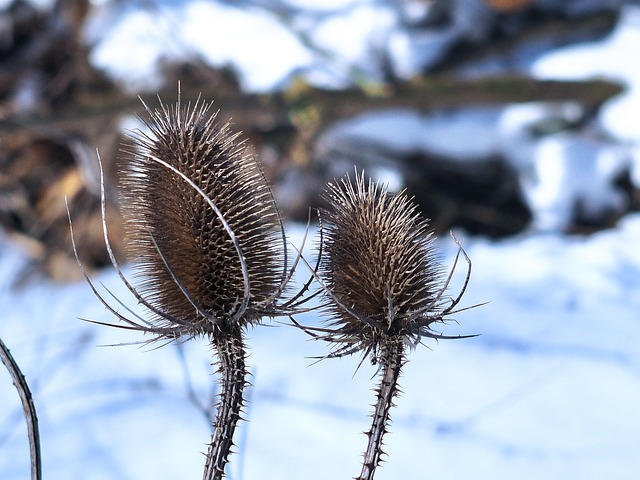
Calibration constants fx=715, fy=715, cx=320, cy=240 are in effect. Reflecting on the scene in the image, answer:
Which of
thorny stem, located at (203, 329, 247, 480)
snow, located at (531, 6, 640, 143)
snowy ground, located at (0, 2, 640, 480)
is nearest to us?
thorny stem, located at (203, 329, 247, 480)

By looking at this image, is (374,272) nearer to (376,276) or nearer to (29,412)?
(376,276)

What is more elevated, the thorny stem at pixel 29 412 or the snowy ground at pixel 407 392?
the snowy ground at pixel 407 392

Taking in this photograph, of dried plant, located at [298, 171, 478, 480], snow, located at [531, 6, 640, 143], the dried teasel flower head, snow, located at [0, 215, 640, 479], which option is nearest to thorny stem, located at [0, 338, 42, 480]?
the dried teasel flower head

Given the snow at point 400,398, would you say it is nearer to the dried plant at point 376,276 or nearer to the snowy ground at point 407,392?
the snowy ground at point 407,392

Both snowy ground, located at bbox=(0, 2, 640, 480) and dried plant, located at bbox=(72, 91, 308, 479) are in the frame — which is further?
snowy ground, located at bbox=(0, 2, 640, 480)

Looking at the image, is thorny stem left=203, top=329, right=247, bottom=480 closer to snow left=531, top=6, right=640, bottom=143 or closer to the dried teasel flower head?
the dried teasel flower head

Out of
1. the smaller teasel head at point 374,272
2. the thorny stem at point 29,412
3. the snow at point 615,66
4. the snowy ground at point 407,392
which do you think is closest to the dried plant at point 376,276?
the smaller teasel head at point 374,272

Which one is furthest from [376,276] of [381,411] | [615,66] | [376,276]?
[615,66]
